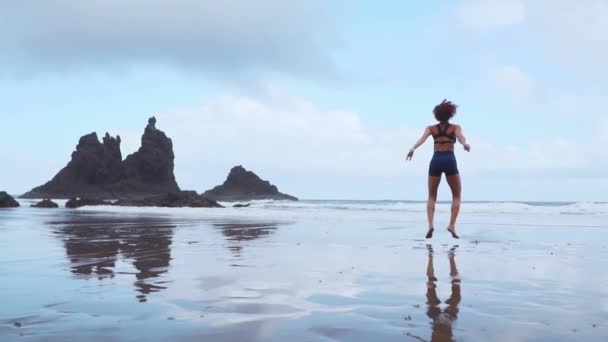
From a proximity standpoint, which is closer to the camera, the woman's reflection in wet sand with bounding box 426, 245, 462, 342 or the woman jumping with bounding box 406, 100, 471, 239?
the woman's reflection in wet sand with bounding box 426, 245, 462, 342

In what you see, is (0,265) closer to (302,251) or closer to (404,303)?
(302,251)

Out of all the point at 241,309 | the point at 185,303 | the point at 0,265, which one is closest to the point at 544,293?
the point at 241,309

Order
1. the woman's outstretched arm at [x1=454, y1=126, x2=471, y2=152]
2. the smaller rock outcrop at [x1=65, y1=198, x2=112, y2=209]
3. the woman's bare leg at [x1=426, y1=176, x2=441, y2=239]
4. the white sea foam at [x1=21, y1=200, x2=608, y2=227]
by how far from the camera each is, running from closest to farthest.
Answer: the woman's outstretched arm at [x1=454, y1=126, x2=471, y2=152]
the woman's bare leg at [x1=426, y1=176, x2=441, y2=239]
the white sea foam at [x1=21, y1=200, x2=608, y2=227]
the smaller rock outcrop at [x1=65, y1=198, x2=112, y2=209]

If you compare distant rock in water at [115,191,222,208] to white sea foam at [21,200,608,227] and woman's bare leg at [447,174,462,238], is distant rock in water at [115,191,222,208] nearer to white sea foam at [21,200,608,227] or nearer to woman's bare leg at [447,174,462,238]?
white sea foam at [21,200,608,227]

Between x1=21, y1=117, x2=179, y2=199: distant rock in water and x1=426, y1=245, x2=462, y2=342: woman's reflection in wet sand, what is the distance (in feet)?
284

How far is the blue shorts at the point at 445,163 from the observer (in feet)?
28.6

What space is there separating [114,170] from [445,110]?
302 ft

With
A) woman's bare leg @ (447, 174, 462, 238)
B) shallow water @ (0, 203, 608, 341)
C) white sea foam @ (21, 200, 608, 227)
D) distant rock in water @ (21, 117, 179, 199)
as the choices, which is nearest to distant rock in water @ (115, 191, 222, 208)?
white sea foam @ (21, 200, 608, 227)

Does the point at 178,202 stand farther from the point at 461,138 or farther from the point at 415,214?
the point at 461,138

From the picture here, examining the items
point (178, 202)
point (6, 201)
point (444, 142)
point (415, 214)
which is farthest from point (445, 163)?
point (6, 201)

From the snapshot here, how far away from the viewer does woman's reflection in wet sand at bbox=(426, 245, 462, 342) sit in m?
2.92

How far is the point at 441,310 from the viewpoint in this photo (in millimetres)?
3545

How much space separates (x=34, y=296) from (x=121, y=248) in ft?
13.5

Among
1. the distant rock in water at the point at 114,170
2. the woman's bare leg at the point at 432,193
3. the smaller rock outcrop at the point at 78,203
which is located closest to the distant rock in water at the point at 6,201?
the smaller rock outcrop at the point at 78,203
